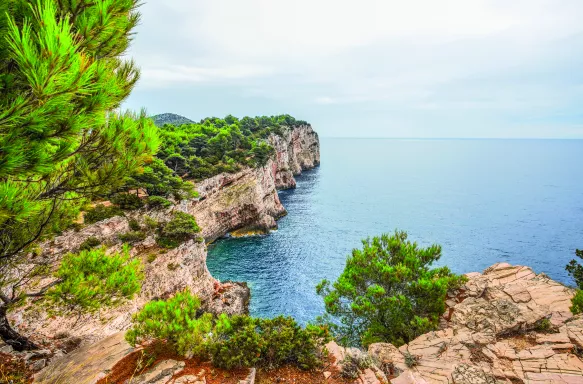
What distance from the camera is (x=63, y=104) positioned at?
454 cm

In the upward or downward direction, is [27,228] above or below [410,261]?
above

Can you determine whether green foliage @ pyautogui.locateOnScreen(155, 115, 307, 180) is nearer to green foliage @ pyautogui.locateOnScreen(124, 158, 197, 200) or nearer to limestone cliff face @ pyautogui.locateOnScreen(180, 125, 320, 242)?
limestone cliff face @ pyautogui.locateOnScreen(180, 125, 320, 242)

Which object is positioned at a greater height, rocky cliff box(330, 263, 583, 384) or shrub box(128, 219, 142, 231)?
shrub box(128, 219, 142, 231)

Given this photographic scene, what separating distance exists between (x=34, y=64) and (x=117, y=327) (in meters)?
24.4

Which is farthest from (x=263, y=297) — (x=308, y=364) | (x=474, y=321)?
(x=308, y=364)


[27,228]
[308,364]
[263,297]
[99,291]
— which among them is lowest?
[263,297]

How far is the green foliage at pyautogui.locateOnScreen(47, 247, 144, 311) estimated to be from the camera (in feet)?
30.0

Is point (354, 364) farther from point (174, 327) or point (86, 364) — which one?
point (86, 364)

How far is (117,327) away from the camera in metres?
22.3

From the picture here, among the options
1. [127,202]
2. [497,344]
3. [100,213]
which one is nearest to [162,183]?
[127,202]

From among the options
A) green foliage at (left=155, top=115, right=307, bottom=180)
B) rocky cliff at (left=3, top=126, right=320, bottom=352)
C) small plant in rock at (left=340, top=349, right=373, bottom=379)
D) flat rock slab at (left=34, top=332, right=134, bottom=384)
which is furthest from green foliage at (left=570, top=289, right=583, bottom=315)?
green foliage at (left=155, top=115, right=307, bottom=180)

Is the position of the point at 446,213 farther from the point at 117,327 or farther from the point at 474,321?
the point at 117,327

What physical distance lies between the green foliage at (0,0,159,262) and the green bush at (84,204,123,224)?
20.8 m

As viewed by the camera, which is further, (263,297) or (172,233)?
(263,297)
